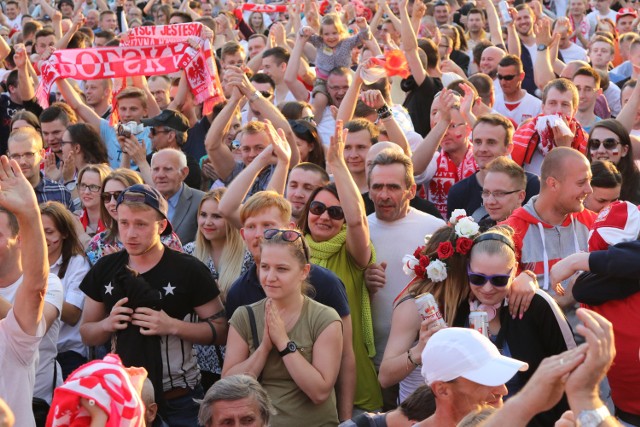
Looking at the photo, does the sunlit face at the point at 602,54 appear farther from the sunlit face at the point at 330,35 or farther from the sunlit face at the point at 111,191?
the sunlit face at the point at 111,191

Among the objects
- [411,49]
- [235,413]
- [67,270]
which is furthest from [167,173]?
[235,413]

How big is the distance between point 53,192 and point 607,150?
413 cm

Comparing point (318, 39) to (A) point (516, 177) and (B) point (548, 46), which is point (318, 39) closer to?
(B) point (548, 46)

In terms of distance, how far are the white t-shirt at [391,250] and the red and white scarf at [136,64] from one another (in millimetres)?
3958

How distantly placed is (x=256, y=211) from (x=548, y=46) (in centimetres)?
586

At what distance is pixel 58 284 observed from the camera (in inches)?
212

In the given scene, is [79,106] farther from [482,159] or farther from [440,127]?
[482,159]

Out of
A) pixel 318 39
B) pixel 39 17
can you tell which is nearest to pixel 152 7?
pixel 39 17

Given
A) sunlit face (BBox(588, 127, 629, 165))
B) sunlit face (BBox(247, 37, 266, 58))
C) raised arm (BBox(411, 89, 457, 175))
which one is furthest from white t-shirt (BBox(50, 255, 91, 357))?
sunlit face (BBox(247, 37, 266, 58))

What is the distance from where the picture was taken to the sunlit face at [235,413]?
4457 millimetres

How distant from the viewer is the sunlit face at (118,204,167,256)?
5.50 m

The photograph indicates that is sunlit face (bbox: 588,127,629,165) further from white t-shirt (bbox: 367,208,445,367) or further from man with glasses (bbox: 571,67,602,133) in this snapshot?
man with glasses (bbox: 571,67,602,133)

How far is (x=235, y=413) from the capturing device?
14.6 ft

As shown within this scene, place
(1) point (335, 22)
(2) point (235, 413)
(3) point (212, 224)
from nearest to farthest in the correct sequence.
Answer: (2) point (235, 413), (3) point (212, 224), (1) point (335, 22)
